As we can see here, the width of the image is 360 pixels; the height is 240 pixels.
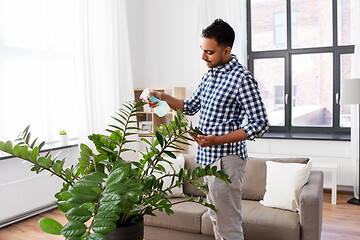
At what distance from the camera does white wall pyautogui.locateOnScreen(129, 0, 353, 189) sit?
4980 millimetres

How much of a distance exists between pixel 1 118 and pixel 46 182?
798 mm

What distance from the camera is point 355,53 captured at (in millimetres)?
4363

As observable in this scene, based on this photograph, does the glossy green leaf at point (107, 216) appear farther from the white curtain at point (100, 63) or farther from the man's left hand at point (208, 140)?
the white curtain at point (100, 63)

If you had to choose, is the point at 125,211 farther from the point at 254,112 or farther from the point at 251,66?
the point at 251,66

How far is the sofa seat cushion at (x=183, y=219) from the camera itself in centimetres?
284

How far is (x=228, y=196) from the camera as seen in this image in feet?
6.49

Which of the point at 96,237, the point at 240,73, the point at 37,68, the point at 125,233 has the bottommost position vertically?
the point at 125,233

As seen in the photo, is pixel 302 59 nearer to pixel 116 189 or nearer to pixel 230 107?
pixel 230 107

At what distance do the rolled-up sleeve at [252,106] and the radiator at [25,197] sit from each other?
2438 millimetres

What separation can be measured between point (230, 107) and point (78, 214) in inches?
50.0

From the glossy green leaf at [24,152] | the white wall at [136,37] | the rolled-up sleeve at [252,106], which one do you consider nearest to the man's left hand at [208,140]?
the rolled-up sleeve at [252,106]

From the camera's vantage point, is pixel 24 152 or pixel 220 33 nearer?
pixel 24 152

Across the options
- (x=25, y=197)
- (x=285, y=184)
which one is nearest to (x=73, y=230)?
(x=285, y=184)

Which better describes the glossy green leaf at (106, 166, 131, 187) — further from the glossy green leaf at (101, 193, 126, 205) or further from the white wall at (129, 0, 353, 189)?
the white wall at (129, 0, 353, 189)
